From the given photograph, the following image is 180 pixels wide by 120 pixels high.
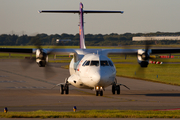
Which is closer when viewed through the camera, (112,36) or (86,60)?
(86,60)

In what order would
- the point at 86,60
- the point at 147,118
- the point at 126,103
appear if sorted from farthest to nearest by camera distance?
the point at 86,60, the point at 126,103, the point at 147,118

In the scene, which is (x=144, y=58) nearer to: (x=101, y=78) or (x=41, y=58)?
(x=101, y=78)

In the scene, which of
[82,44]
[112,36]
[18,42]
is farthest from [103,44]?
[82,44]

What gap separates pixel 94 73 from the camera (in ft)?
63.2

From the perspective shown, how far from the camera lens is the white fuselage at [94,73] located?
19.1 meters

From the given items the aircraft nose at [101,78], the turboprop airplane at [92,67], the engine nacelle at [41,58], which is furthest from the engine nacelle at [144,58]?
the engine nacelle at [41,58]

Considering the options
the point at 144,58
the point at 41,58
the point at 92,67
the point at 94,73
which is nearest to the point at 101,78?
the point at 94,73

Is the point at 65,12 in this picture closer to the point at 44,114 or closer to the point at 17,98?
the point at 17,98

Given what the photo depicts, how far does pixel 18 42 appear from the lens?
5172 inches

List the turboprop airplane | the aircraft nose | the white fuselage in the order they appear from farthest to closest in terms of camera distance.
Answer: the turboprop airplane
the white fuselage
the aircraft nose

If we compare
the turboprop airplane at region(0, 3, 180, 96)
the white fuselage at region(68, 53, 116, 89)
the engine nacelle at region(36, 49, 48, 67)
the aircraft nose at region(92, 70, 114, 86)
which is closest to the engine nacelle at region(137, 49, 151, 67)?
the turboprop airplane at region(0, 3, 180, 96)

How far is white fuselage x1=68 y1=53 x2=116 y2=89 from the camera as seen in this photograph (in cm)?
1909

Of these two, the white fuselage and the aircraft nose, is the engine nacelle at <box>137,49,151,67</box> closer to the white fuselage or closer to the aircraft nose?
the white fuselage

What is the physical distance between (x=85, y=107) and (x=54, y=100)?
3259 millimetres
